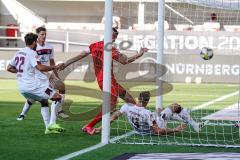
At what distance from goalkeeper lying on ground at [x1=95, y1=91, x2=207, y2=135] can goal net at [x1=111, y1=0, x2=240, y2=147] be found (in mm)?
127

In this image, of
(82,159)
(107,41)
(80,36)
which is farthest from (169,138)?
(80,36)

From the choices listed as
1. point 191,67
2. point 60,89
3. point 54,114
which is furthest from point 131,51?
point 54,114

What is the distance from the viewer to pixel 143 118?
12.5m

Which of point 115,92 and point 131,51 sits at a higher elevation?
point 131,51

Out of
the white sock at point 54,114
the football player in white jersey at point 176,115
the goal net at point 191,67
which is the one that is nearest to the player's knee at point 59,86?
the goal net at point 191,67

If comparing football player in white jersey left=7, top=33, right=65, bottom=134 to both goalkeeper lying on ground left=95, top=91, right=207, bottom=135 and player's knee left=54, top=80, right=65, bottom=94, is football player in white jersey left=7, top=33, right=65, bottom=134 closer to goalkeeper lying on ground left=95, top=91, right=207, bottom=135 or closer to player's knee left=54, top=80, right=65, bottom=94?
goalkeeper lying on ground left=95, top=91, right=207, bottom=135

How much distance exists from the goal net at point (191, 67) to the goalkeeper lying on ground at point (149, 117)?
127mm

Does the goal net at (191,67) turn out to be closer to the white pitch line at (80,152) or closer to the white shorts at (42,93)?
the white pitch line at (80,152)

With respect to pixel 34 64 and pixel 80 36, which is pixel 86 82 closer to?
pixel 80 36

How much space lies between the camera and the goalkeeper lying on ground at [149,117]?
493 inches

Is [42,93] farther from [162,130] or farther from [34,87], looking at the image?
[162,130]

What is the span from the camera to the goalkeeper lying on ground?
1252 cm

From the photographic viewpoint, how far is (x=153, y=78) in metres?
28.8

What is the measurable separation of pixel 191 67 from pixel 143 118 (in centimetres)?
1787
